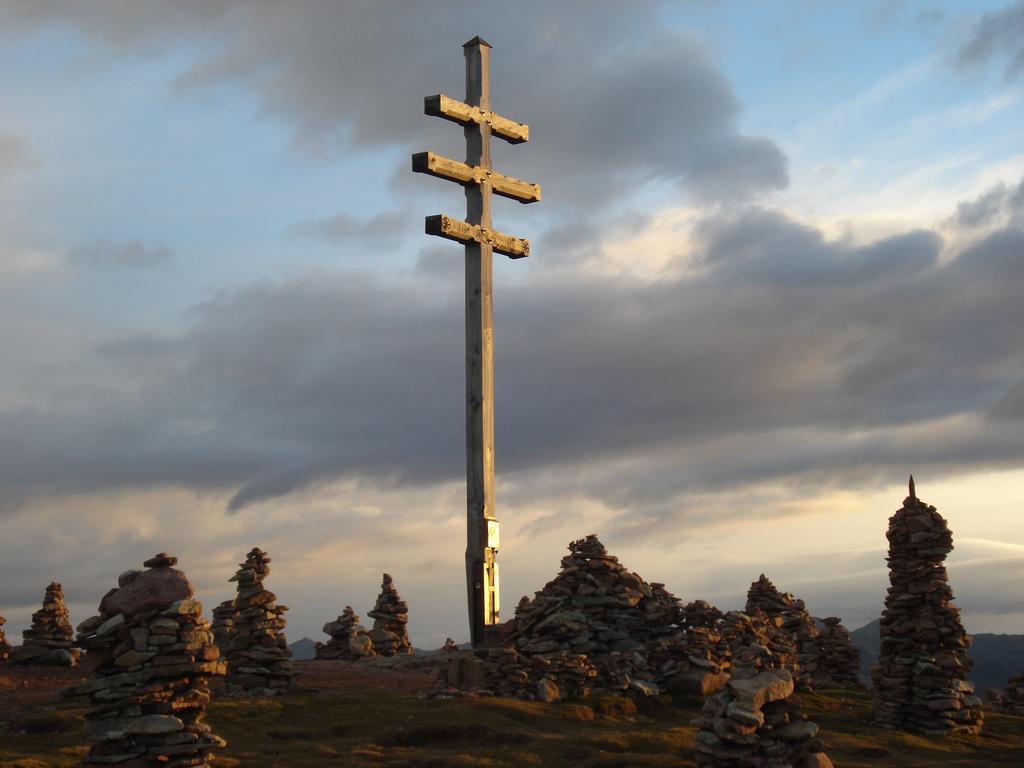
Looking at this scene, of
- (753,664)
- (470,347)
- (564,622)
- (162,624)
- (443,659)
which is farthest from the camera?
(443,659)

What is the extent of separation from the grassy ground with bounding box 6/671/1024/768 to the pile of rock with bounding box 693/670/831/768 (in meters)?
0.75

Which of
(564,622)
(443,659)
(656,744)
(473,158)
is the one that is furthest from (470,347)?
(656,744)

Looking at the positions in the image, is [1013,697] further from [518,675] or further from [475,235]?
[475,235]

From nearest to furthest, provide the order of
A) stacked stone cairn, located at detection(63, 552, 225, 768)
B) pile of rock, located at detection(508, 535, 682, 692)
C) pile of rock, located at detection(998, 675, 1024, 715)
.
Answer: stacked stone cairn, located at detection(63, 552, 225, 768), pile of rock, located at detection(508, 535, 682, 692), pile of rock, located at detection(998, 675, 1024, 715)

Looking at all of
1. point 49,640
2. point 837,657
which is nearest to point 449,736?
point 49,640

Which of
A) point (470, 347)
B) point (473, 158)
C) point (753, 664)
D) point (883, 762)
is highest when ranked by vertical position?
point (473, 158)

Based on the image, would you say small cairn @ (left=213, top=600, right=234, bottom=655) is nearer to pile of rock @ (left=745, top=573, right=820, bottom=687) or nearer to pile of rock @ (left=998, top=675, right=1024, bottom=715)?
pile of rock @ (left=745, top=573, right=820, bottom=687)

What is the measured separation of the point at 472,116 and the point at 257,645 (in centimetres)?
1483

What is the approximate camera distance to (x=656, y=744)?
73.0 ft

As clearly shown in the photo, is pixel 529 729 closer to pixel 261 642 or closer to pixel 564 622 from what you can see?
pixel 564 622

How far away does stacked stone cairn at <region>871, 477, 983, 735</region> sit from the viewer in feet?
95.8

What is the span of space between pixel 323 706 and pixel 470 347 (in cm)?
1000

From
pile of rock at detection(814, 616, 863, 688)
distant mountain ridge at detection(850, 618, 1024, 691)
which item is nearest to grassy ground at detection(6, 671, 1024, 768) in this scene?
pile of rock at detection(814, 616, 863, 688)

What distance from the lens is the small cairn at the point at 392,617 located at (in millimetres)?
40188
